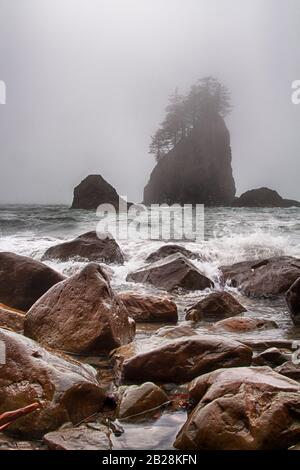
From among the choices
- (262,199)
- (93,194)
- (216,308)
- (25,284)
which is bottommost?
(216,308)

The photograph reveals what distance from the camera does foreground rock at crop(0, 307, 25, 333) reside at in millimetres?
4181

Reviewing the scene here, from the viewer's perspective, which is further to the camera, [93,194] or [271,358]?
[93,194]

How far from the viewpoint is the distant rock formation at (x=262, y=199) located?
43.2 meters

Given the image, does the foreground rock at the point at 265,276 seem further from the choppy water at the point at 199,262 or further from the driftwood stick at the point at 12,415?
the driftwood stick at the point at 12,415

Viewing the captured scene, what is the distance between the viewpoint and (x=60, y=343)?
3846 mm

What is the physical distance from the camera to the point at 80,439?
2266 millimetres

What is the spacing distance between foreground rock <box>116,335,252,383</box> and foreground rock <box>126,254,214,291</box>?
13.8ft

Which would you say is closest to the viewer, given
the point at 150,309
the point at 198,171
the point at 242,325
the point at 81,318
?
the point at 81,318

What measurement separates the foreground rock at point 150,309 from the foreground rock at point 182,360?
1.97 metres

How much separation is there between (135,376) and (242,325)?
1.94 meters

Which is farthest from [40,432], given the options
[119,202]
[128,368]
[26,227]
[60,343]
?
[119,202]

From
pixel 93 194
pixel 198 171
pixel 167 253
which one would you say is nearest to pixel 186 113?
pixel 198 171

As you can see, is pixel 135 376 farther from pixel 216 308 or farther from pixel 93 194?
pixel 93 194

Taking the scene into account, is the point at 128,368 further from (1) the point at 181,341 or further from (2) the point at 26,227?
(2) the point at 26,227
